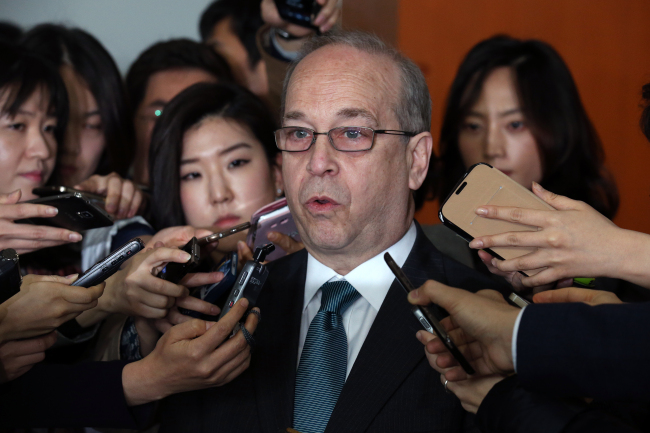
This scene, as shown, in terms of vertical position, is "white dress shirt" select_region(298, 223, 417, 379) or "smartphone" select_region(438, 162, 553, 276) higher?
"smartphone" select_region(438, 162, 553, 276)

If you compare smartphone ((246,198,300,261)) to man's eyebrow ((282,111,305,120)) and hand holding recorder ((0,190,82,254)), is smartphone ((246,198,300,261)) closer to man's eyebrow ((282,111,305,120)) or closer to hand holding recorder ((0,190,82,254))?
man's eyebrow ((282,111,305,120))

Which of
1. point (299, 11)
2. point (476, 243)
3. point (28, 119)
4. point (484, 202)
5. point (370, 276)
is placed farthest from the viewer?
point (299, 11)

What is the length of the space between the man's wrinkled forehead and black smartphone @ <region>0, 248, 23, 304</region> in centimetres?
80

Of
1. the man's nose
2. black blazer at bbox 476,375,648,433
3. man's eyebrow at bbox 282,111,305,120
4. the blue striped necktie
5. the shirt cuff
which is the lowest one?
the blue striped necktie

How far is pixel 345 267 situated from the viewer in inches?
69.4

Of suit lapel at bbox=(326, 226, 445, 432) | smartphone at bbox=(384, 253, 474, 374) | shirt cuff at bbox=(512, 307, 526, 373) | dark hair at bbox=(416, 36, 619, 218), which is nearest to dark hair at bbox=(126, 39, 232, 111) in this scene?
dark hair at bbox=(416, 36, 619, 218)

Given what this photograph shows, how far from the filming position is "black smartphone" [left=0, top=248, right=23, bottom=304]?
1291 millimetres

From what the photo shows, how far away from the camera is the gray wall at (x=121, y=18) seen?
10.7 feet

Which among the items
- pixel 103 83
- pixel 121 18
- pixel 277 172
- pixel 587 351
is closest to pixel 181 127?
pixel 277 172

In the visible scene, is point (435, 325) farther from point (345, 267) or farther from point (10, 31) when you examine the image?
point (10, 31)

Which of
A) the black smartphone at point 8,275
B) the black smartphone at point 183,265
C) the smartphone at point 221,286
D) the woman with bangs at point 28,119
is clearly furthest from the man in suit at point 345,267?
the woman with bangs at point 28,119

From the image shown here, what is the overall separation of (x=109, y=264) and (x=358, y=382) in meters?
0.68

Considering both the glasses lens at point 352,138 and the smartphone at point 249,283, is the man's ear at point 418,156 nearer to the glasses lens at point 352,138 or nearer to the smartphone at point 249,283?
the glasses lens at point 352,138

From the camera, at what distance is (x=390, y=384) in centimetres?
153
